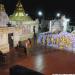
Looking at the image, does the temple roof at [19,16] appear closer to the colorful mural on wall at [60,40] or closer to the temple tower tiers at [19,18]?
the temple tower tiers at [19,18]

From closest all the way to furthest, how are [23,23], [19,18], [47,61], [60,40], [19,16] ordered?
[47,61] < [60,40] < [23,23] < [19,18] < [19,16]

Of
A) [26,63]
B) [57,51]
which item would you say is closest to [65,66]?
[26,63]

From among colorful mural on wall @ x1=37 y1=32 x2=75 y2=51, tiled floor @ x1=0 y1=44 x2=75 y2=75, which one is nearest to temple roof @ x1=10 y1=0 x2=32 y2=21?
colorful mural on wall @ x1=37 y1=32 x2=75 y2=51

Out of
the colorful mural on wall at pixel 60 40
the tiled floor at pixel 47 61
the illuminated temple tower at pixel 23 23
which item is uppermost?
the illuminated temple tower at pixel 23 23

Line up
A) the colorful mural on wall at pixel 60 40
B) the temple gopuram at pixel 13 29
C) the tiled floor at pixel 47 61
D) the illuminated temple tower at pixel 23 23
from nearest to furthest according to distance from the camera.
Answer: the tiled floor at pixel 47 61
the temple gopuram at pixel 13 29
the colorful mural on wall at pixel 60 40
the illuminated temple tower at pixel 23 23

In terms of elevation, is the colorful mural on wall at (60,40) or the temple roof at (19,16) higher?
the temple roof at (19,16)

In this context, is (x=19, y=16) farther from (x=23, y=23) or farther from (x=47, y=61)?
(x=47, y=61)

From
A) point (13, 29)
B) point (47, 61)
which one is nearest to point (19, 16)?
point (13, 29)

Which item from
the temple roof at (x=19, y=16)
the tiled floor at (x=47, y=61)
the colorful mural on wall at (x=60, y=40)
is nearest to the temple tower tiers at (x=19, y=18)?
the temple roof at (x=19, y=16)

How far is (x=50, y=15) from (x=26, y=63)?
1252 inches

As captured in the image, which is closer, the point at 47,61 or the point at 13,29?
the point at 47,61

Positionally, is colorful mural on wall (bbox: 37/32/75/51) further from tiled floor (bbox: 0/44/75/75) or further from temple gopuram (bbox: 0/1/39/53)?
temple gopuram (bbox: 0/1/39/53)

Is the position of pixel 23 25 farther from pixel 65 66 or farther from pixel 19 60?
pixel 65 66

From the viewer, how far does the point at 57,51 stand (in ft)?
60.4
